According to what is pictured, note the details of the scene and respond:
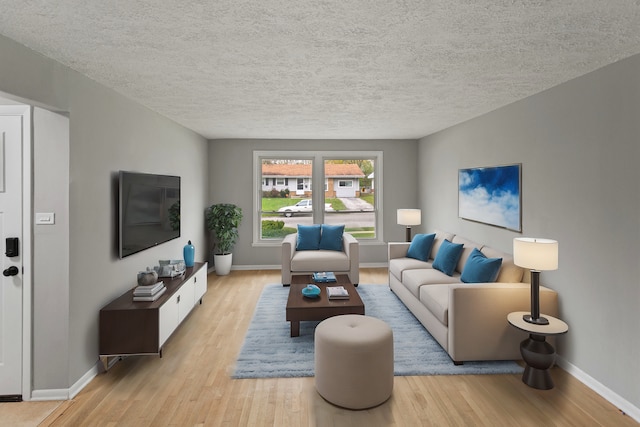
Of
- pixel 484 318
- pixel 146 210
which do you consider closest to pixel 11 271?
pixel 146 210

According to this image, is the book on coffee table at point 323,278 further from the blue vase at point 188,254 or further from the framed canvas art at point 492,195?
the framed canvas art at point 492,195

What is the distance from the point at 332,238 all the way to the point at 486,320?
3.20m

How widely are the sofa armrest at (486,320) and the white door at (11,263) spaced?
346cm

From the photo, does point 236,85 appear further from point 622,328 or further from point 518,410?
point 622,328

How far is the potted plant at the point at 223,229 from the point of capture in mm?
6105

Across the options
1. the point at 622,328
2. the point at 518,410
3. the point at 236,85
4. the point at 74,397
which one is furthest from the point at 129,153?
the point at 622,328

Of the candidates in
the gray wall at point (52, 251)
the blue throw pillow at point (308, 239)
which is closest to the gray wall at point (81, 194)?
the gray wall at point (52, 251)

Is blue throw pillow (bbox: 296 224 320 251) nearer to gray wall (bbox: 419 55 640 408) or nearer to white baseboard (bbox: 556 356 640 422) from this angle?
gray wall (bbox: 419 55 640 408)

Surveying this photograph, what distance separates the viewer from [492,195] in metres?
4.20

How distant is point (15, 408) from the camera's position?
8.18 feet

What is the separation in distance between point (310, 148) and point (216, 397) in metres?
4.82

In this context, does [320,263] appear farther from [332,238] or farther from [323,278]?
[323,278]

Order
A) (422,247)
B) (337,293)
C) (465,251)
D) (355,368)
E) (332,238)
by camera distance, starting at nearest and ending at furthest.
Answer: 1. (355,368)
2. (337,293)
3. (465,251)
4. (422,247)
5. (332,238)

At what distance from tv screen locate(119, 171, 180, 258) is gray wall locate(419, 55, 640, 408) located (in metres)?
3.98
